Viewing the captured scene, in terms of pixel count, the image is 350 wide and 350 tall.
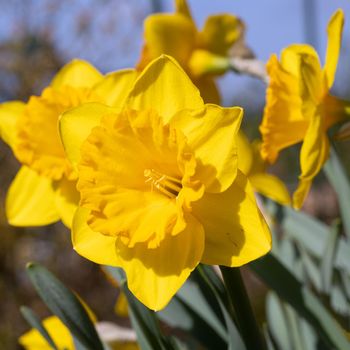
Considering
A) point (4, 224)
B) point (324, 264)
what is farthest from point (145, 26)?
point (4, 224)

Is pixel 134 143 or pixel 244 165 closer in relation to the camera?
pixel 134 143

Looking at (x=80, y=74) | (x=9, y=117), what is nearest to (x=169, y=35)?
(x=80, y=74)

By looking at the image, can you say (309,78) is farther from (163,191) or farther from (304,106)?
(163,191)

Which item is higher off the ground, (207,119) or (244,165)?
(207,119)

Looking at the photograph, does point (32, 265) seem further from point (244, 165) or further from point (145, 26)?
point (145, 26)

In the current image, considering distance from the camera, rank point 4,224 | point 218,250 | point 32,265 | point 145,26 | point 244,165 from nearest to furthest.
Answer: point 218,250, point 32,265, point 244,165, point 145,26, point 4,224

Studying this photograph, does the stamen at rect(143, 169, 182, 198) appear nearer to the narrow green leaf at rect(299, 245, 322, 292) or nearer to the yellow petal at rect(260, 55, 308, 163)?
the yellow petal at rect(260, 55, 308, 163)

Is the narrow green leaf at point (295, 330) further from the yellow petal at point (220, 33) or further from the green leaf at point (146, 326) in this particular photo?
the yellow petal at point (220, 33)
